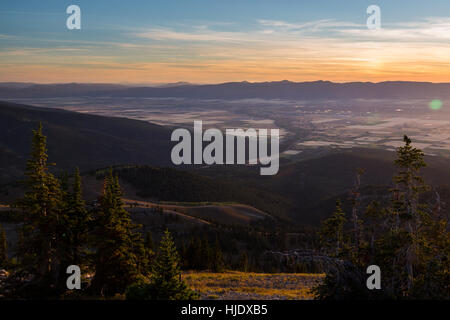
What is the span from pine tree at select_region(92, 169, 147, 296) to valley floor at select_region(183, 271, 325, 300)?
168 inches

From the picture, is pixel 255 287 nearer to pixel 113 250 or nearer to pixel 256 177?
pixel 113 250

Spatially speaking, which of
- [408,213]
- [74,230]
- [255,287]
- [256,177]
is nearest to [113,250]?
[74,230]

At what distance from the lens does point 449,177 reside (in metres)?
107

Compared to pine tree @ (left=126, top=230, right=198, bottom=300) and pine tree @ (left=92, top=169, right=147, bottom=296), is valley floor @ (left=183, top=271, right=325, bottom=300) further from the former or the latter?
pine tree @ (left=126, top=230, right=198, bottom=300)

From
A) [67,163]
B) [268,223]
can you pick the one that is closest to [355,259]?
[268,223]

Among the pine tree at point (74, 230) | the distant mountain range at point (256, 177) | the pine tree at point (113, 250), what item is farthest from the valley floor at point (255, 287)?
the distant mountain range at point (256, 177)

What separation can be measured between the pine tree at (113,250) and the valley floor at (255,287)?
427 cm

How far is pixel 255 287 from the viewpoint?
Result: 81.5 ft

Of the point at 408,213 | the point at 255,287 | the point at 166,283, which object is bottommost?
the point at 255,287

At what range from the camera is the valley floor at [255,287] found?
20409 mm

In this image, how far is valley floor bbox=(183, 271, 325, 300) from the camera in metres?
20.4

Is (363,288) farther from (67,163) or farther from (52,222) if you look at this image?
(67,163)

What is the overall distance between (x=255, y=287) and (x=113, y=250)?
10.8m

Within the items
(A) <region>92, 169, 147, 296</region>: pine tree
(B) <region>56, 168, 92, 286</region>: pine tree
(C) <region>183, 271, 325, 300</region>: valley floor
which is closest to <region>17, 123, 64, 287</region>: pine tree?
(B) <region>56, 168, 92, 286</region>: pine tree
